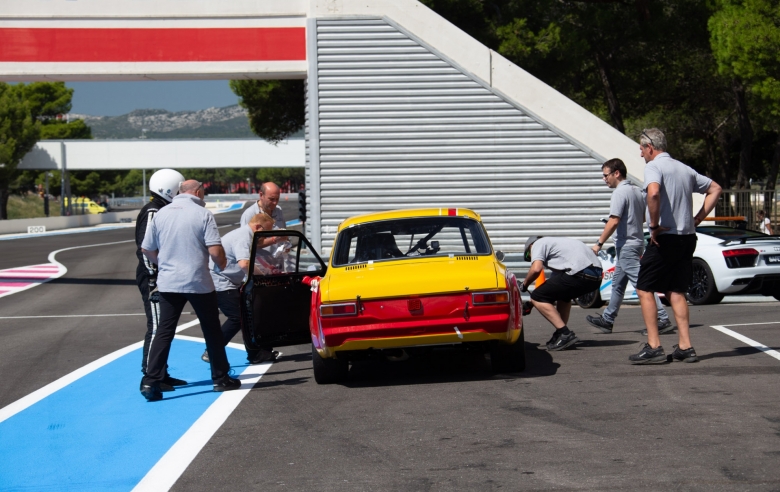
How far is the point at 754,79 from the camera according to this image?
25.7m

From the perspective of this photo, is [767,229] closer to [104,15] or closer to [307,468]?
[104,15]

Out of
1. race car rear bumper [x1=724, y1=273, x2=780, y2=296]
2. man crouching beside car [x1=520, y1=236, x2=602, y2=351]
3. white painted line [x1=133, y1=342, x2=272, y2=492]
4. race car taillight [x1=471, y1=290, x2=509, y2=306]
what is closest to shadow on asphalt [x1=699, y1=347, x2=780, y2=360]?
man crouching beside car [x1=520, y1=236, x2=602, y2=351]

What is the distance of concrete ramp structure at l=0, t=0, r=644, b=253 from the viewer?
766 inches

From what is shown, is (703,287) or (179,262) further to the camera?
(703,287)

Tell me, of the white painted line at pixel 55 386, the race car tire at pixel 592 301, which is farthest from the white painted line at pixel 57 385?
the race car tire at pixel 592 301

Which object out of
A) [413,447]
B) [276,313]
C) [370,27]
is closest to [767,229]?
[370,27]

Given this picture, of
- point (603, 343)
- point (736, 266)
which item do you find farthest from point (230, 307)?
point (736, 266)

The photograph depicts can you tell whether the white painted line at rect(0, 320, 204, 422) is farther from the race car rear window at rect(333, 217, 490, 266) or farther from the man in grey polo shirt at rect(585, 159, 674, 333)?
the man in grey polo shirt at rect(585, 159, 674, 333)

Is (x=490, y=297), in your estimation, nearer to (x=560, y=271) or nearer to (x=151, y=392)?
(x=560, y=271)

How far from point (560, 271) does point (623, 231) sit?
151cm

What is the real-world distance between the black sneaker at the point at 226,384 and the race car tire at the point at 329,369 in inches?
26.4

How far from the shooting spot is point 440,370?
8.36m

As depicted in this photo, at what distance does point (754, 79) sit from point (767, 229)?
4.23m

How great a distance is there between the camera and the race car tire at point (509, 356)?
25.3ft
